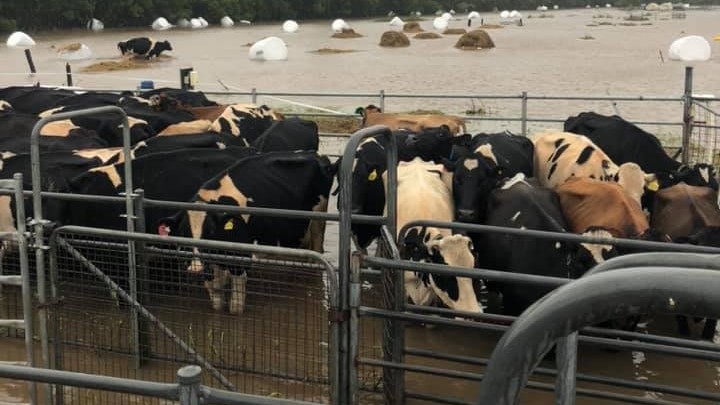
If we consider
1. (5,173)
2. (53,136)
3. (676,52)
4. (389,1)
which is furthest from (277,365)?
(389,1)

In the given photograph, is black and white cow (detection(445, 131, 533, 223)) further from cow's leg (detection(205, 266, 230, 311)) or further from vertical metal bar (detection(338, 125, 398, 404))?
vertical metal bar (detection(338, 125, 398, 404))

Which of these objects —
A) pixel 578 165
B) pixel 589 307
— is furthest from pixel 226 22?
pixel 589 307

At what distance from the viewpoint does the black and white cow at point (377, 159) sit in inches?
330

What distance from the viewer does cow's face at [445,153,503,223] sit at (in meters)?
7.84

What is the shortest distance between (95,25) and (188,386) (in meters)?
60.9

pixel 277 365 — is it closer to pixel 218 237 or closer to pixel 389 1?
pixel 218 237

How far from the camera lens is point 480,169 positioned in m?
8.19

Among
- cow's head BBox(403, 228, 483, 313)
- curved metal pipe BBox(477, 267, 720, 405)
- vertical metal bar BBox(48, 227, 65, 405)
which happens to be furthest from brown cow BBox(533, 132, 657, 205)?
curved metal pipe BBox(477, 267, 720, 405)

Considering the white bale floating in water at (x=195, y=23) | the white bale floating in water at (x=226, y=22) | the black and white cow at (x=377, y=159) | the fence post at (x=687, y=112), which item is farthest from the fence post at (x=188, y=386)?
Result: the white bale floating in water at (x=226, y=22)

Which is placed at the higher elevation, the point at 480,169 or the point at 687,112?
the point at 687,112

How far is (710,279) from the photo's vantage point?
4.60 feet

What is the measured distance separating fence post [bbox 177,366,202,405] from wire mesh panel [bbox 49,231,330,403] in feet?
9.10

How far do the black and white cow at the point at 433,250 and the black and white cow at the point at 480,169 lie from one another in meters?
0.19

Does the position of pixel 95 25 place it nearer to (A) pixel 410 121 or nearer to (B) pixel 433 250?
(A) pixel 410 121
